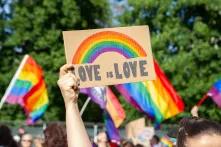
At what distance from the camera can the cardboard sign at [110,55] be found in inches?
149

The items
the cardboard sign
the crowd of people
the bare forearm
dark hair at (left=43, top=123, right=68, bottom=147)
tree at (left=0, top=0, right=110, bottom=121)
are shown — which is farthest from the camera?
tree at (left=0, top=0, right=110, bottom=121)

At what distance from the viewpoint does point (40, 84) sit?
1554cm

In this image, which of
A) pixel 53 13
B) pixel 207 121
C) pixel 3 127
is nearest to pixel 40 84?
pixel 3 127

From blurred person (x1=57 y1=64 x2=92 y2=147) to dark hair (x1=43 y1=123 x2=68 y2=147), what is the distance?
5.64 ft

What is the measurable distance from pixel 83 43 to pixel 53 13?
3309cm

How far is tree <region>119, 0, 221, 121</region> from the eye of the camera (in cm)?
3058

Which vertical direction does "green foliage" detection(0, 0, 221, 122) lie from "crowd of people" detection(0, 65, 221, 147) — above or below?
above

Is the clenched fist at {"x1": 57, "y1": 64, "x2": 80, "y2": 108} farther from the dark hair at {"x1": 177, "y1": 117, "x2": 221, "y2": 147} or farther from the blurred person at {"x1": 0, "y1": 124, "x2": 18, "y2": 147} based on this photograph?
the blurred person at {"x1": 0, "y1": 124, "x2": 18, "y2": 147}

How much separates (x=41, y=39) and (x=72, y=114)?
33.6 m

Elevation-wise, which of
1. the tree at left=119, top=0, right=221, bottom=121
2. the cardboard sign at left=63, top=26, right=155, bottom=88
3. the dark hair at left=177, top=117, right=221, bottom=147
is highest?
the tree at left=119, top=0, right=221, bottom=121

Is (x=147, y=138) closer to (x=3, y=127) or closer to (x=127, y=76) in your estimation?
(x=3, y=127)

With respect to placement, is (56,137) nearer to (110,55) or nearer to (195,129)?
(110,55)

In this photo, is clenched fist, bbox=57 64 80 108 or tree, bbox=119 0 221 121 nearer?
clenched fist, bbox=57 64 80 108

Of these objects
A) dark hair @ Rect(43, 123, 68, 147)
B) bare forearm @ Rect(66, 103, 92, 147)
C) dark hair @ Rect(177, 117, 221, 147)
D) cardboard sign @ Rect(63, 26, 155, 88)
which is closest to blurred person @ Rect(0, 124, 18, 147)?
dark hair @ Rect(43, 123, 68, 147)
